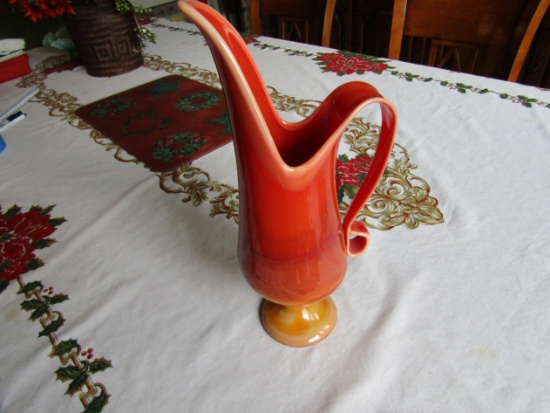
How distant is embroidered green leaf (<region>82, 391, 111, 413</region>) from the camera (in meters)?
0.29

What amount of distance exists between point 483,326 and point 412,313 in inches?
2.3

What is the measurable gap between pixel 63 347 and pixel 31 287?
104 millimetres

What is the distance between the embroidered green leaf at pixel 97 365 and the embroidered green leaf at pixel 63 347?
23 mm

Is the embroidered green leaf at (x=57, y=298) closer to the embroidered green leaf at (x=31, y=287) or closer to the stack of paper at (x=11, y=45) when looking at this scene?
the embroidered green leaf at (x=31, y=287)

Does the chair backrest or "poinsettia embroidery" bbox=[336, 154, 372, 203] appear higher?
the chair backrest

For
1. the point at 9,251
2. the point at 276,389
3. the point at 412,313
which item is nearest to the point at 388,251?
the point at 412,313

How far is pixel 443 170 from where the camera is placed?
492 millimetres

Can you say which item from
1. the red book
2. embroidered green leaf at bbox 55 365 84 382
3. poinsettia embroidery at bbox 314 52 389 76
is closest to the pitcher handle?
embroidered green leaf at bbox 55 365 84 382

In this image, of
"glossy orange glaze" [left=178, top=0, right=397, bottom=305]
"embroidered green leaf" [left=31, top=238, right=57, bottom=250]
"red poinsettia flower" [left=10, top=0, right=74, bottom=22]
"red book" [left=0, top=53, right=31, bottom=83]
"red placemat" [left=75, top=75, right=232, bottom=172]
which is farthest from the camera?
"red book" [left=0, top=53, right=31, bottom=83]

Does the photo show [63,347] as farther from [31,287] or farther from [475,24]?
[475,24]

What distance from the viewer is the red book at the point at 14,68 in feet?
3.00

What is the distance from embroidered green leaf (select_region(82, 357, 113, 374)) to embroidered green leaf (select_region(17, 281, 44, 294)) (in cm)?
13

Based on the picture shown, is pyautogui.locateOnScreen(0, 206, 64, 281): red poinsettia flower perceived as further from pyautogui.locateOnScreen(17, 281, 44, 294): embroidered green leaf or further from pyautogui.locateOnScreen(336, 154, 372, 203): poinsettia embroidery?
pyautogui.locateOnScreen(336, 154, 372, 203): poinsettia embroidery

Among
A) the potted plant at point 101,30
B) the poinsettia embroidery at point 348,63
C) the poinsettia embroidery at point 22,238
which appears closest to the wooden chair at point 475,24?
the poinsettia embroidery at point 348,63
